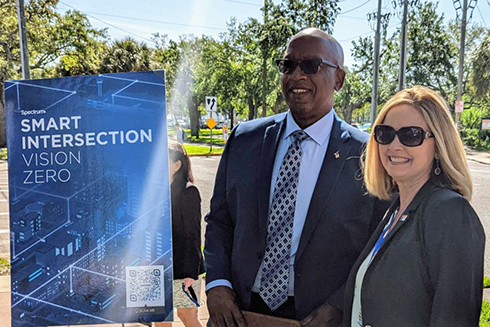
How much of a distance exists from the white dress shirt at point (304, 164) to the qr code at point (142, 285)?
0.89ft

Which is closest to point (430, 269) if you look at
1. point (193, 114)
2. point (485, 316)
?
point (485, 316)

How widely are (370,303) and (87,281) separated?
1.29 m

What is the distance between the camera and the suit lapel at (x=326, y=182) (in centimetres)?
180

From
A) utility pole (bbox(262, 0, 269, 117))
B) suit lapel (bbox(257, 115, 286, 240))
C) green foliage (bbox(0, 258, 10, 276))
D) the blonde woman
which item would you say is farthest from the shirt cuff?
utility pole (bbox(262, 0, 269, 117))

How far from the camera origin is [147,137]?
203 cm

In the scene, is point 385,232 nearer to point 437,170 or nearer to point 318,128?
point 437,170

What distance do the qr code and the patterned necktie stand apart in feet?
1.73

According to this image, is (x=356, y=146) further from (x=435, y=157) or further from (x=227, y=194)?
(x=227, y=194)

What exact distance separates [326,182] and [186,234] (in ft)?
4.36

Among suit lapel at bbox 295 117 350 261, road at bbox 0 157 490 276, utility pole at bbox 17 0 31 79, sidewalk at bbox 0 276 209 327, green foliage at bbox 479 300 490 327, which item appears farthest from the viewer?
utility pole at bbox 17 0 31 79

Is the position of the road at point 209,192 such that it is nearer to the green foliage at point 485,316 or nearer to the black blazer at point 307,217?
the green foliage at point 485,316

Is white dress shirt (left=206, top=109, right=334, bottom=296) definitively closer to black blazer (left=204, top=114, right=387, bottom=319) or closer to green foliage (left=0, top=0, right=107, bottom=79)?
black blazer (left=204, top=114, right=387, bottom=319)

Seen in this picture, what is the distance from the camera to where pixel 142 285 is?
6.73 ft

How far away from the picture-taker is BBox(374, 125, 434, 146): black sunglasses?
155 cm
